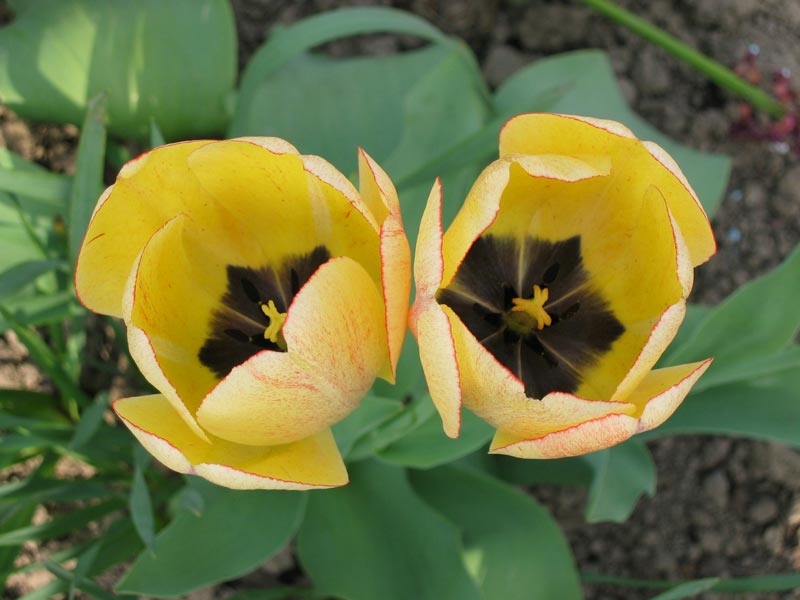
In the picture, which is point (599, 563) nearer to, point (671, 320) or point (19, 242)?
point (671, 320)

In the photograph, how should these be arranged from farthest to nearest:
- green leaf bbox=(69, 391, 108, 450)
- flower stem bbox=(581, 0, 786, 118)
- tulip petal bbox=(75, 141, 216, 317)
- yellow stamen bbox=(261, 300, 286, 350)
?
flower stem bbox=(581, 0, 786, 118) < green leaf bbox=(69, 391, 108, 450) < yellow stamen bbox=(261, 300, 286, 350) < tulip petal bbox=(75, 141, 216, 317)

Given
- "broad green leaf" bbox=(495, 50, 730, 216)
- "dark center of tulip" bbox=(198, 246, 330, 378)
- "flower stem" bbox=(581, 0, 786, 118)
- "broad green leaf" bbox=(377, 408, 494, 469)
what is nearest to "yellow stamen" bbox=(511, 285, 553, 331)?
"broad green leaf" bbox=(377, 408, 494, 469)

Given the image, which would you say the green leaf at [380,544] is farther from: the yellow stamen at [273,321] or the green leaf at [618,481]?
the yellow stamen at [273,321]

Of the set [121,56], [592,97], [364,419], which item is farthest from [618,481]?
[121,56]

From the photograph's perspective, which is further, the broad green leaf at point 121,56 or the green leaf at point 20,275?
the broad green leaf at point 121,56

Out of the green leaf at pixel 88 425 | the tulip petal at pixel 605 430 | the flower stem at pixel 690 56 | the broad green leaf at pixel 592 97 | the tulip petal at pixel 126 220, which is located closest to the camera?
the tulip petal at pixel 605 430

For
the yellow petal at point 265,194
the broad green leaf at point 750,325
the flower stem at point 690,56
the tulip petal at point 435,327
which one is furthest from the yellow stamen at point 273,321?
the flower stem at point 690,56

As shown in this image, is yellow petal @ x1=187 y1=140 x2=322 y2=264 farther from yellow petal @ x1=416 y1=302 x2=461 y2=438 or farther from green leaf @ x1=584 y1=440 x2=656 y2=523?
green leaf @ x1=584 y1=440 x2=656 y2=523
